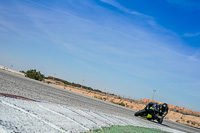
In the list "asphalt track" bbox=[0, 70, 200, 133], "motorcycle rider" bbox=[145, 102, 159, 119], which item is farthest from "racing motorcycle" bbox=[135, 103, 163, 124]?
"asphalt track" bbox=[0, 70, 200, 133]

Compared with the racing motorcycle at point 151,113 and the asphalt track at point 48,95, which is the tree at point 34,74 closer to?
the asphalt track at point 48,95

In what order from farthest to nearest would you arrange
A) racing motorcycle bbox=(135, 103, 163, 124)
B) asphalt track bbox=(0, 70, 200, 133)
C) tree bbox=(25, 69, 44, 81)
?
tree bbox=(25, 69, 44, 81), racing motorcycle bbox=(135, 103, 163, 124), asphalt track bbox=(0, 70, 200, 133)

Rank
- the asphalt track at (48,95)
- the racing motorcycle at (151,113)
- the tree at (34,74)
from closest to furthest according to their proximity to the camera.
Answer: the asphalt track at (48,95) → the racing motorcycle at (151,113) → the tree at (34,74)

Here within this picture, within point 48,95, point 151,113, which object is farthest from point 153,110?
point 48,95

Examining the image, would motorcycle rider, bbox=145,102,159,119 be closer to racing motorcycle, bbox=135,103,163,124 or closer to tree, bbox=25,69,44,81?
racing motorcycle, bbox=135,103,163,124

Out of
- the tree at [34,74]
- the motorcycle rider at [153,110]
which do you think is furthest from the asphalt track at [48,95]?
the tree at [34,74]

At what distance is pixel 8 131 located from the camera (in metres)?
2.19

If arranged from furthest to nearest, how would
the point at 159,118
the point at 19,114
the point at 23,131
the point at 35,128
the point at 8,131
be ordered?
the point at 159,118, the point at 19,114, the point at 35,128, the point at 23,131, the point at 8,131

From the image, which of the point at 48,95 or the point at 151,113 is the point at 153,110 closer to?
the point at 151,113

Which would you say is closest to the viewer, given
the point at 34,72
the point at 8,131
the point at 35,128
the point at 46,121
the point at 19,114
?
the point at 8,131

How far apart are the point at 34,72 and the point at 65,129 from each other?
38690 mm

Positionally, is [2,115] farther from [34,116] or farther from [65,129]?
[65,129]

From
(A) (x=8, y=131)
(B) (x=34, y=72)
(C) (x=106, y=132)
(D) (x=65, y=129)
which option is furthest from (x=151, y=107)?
(B) (x=34, y=72)

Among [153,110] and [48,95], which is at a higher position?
[153,110]
